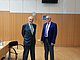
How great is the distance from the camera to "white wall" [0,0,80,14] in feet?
40.8

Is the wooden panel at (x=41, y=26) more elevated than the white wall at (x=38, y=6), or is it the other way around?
the white wall at (x=38, y=6)

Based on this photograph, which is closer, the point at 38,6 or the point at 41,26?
the point at 38,6

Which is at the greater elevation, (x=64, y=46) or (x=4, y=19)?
(x=4, y=19)

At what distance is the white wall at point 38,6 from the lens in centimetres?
1243

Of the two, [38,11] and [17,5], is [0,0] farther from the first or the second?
[38,11]

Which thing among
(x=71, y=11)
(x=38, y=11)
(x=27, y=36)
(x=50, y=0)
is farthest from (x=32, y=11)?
(x=27, y=36)

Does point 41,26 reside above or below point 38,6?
below

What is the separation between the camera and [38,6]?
41.1 ft

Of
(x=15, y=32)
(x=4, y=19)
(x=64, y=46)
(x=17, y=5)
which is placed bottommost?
(x=64, y=46)

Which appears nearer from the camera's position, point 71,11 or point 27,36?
point 27,36

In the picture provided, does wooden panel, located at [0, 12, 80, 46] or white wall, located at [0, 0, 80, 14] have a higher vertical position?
white wall, located at [0, 0, 80, 14]

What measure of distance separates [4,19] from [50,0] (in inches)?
116

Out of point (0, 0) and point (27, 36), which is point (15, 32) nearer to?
point (0, 0)

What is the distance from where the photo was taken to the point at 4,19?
12.4m
